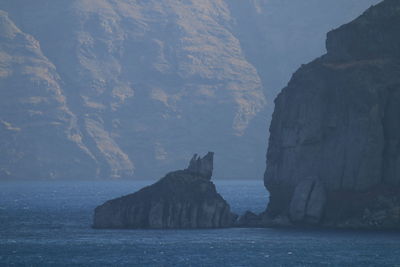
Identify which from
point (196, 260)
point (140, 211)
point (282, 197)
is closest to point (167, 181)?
point (140, 211)

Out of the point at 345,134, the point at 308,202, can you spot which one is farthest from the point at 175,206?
the point at 345,134

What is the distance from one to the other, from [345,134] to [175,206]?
2878cm

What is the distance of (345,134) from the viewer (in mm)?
170125

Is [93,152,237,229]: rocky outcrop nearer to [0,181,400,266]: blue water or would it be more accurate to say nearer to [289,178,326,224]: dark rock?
[0,181,400,266]: blue water

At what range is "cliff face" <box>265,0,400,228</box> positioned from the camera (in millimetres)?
166500

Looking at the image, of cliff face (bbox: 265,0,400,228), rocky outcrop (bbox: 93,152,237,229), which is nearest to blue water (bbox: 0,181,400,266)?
rocky outcrop (bbox: 93,152,237,229)

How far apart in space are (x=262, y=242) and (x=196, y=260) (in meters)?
21.6

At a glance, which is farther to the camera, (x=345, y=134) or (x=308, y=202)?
(x=345, y=134)

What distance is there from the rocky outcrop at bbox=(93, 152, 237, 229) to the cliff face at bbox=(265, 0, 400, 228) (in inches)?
462

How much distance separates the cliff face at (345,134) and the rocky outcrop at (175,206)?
11746 millimetres

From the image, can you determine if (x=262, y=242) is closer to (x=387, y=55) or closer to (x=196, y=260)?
(x=196, y=260)

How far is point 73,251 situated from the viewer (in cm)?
14538

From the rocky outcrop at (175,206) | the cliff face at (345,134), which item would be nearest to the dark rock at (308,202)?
the cliff face at (345,134)

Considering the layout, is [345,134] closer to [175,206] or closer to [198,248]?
[175,206]
